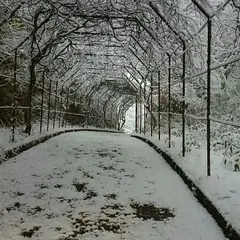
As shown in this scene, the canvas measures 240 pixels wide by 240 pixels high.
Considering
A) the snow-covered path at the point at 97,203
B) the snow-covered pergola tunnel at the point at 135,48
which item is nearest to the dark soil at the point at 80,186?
the snow-covered path at the point at 97,203

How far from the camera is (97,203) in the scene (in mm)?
3812

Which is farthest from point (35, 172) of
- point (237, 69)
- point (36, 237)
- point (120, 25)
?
point (120, 25)

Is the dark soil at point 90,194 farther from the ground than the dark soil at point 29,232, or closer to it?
farther from the ground

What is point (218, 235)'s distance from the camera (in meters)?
2.93

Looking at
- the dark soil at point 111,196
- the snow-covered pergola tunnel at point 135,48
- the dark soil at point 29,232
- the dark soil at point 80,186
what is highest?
the snow-covered pergola tunnel at point 135,48

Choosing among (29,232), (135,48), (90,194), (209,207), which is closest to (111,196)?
(90,194)

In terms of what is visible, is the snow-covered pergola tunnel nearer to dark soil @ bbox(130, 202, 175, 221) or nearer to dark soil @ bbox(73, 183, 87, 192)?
dark soil @ bbox(130, 202, 175, 221)

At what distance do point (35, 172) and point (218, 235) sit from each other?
10.1 feet

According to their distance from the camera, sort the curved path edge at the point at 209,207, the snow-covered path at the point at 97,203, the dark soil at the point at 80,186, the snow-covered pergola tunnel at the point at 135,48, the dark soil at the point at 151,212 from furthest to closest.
→ the snow-covered pergola tunnel at the point at 135,48
the dark soil at the point at 80,186
the dark soil at the point at 151,212
the snow-covered path at the point at 97,203
the curved path edge at the point at 209,207

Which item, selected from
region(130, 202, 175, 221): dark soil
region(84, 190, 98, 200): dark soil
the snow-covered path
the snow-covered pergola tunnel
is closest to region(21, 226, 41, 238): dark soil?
the snow-covered path

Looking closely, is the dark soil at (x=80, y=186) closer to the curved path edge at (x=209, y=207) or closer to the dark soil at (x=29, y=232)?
the curved path edge at (x=209, y=207)

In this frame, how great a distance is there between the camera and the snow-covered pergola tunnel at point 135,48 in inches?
281

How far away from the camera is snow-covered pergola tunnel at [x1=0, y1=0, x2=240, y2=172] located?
714 centimetres

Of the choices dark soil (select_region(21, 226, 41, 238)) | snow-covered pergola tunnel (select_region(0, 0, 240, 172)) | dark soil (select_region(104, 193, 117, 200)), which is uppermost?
snow-covered pergola tunnel (select_region(0, 0, 240, 172))
